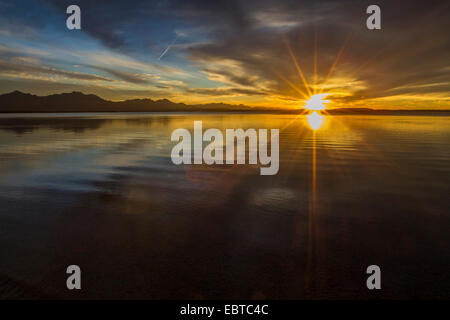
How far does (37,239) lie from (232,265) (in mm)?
3572

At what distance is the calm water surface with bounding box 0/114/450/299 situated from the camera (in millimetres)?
4133

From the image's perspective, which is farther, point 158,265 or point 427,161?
point 427,161

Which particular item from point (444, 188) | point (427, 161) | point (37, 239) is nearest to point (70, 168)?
point (37, 239)

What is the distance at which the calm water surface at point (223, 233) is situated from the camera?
4.13 metres

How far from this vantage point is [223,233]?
5.80 metres

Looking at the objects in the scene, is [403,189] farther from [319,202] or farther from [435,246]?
[435,246]

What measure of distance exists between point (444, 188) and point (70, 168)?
12.9 meters

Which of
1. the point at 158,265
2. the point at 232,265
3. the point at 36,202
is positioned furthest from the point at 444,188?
the point at 36,202

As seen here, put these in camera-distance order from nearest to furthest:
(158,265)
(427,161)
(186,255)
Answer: (158,265) < (186,255) < (427,161)

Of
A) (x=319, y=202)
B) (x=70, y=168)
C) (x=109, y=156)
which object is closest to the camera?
(x=319, y=202)

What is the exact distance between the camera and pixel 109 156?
1488 centimetres

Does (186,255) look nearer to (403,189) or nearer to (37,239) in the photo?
(37,239)

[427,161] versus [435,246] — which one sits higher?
[427,161]
